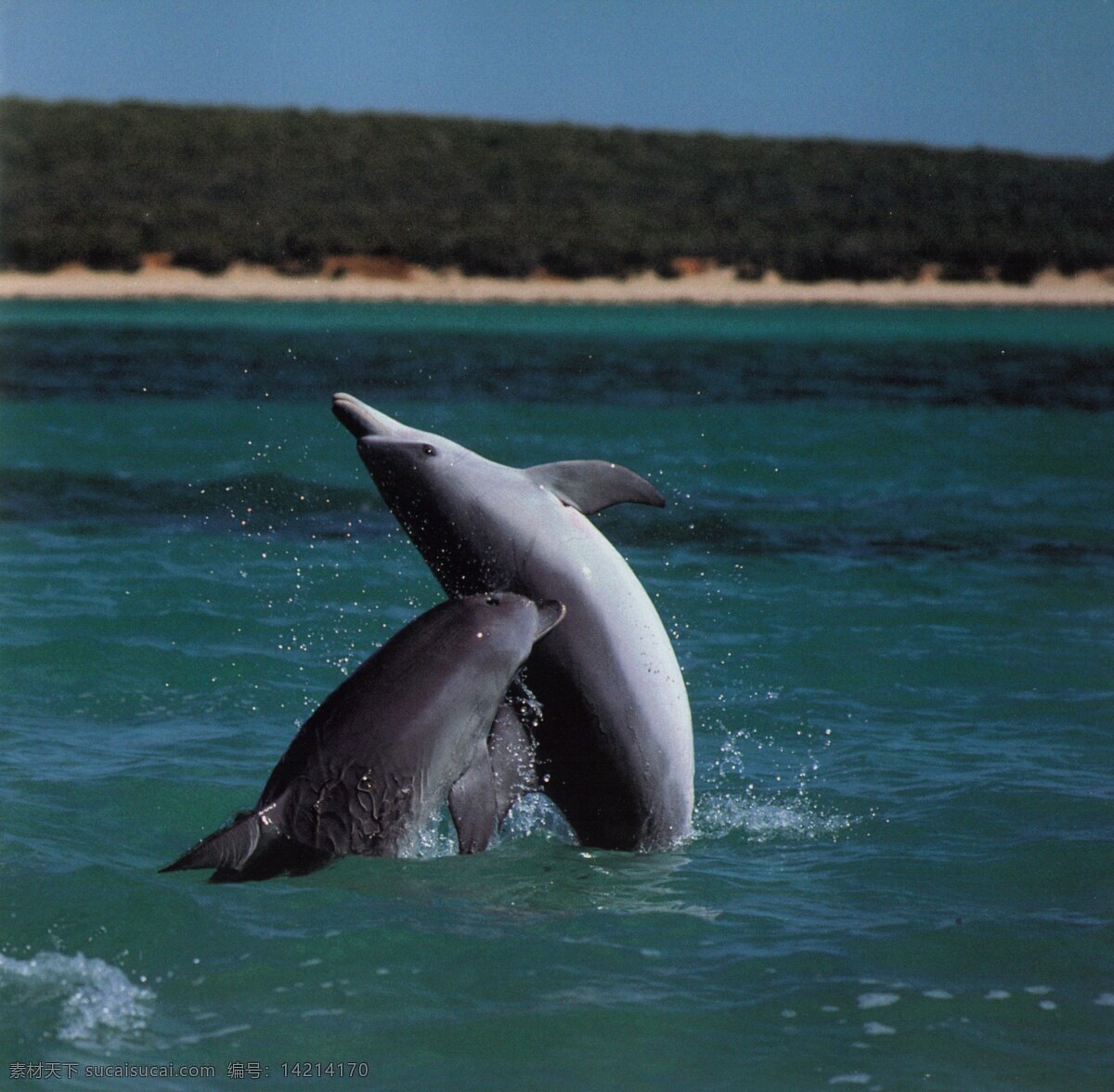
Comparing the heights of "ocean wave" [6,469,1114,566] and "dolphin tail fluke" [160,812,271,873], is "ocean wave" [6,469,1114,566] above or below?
above

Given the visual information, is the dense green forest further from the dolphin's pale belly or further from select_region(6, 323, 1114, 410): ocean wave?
the dolphin's pale belly

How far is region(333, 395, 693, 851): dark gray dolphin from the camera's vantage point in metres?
6.85

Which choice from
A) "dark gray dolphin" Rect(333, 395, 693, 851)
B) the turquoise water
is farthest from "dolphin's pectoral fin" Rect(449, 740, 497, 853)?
"dark gray dolphin" Rect(333, 395, 693, 851)

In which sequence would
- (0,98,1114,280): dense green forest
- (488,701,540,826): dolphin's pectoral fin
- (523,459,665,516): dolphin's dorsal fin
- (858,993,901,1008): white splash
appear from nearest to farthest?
(858,993,901,1008): white splash, (488,701,540,826): dolphin's pectoral fin, (523,459,665,516): dolphin's dorsal fin, (0,98,1114,280): dense green forest

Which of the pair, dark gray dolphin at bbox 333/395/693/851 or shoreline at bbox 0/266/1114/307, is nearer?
dark gray dolphin at bbox 333/395/693/851

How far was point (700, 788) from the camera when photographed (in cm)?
830

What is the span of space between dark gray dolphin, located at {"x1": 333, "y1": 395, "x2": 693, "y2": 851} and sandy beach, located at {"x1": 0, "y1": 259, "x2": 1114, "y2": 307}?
184 feet

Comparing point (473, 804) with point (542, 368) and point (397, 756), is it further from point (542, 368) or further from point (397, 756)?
point (542, 368)

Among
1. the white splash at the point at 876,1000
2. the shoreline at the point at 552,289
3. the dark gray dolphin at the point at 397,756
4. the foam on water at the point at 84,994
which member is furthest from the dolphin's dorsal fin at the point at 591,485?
the shoreline at the point at 552,289

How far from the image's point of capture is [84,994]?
568 cm

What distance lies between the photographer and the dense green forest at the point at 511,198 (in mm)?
70375

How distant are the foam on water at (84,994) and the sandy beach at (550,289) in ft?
187

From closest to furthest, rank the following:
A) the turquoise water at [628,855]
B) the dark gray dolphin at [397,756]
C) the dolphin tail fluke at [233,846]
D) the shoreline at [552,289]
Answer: the turquoise water at [628,855], the dolphin tail fluke at [233,846], the dark gray dolphin at [397,756], the shoreline at [552,289]

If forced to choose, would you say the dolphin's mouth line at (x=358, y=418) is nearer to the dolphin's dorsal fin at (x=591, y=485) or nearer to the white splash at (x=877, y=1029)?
the dolphin's dorsal fin at (x=591, y=485)
